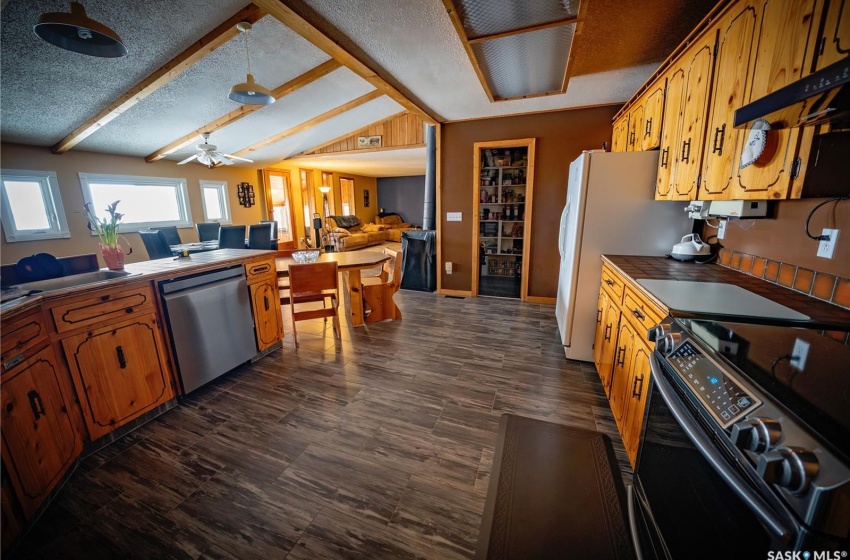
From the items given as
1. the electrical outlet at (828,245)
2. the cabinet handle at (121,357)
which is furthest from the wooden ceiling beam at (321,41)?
the electrical outlet at (828,245)

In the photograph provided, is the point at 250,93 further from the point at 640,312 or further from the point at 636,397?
the point at 636,397

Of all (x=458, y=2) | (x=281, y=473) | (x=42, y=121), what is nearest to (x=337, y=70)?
(x=458, y=2)

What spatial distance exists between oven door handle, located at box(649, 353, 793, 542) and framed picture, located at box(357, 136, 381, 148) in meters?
6.59

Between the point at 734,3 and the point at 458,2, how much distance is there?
52.7 inches

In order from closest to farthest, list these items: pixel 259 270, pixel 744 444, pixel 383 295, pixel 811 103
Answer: pixel 744 444 < pixel 811 103 < pixel 259 270 < pixel 383 295

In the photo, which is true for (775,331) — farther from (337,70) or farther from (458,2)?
(337,70)

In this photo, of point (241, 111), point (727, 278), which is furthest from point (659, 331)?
point (241, 111)

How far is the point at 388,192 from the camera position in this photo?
12.4m

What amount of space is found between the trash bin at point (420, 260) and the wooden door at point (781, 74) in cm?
364

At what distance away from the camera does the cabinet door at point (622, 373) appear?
1675mm

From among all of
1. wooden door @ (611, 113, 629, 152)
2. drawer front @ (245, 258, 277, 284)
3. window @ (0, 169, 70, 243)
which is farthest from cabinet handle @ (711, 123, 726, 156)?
window @ (0, 169, 70, 243)

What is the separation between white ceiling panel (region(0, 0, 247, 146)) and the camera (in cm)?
252

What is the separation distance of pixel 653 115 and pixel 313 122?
5.05 meters

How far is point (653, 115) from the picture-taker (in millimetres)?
2457
